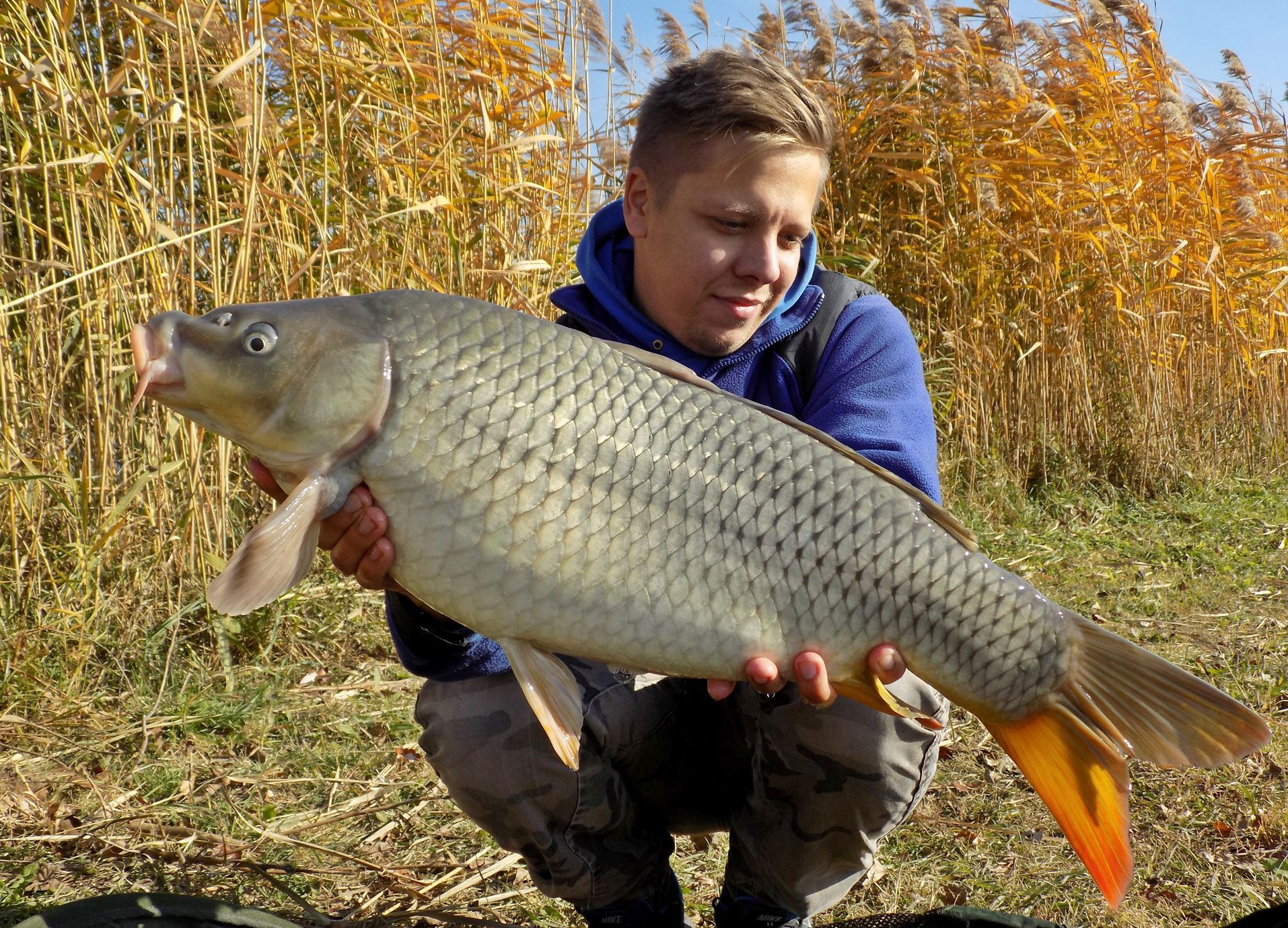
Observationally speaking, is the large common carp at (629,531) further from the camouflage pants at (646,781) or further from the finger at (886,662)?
the camouflage pants at (646,781)

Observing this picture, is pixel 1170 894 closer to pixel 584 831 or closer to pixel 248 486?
pixel 584 831

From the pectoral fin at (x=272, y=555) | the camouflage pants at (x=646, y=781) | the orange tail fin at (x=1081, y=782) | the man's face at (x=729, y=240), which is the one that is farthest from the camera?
the man's face at (x=729, y=240)

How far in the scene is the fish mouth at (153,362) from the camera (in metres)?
1.11

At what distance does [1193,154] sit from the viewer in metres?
4.69

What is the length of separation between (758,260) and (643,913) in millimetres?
877

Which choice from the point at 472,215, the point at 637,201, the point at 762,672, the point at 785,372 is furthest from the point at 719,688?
the point at 472,215

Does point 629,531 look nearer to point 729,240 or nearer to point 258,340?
point 258,340

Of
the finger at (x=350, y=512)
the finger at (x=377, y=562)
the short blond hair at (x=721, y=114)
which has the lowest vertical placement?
the finger at (x=377, y=562)

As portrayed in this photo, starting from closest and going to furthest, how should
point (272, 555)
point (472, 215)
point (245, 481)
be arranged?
point (272, 555)
point (245, 481)
point (472, 215)

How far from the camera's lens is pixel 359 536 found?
1.12 m

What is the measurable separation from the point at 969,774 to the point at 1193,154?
3.56 meters

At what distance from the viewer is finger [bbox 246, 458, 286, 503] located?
3.79 ft

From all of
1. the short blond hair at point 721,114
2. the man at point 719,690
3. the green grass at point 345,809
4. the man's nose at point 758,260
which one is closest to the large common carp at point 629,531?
the man at point 719,690

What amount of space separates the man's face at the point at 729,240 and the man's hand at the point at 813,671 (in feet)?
1.82
